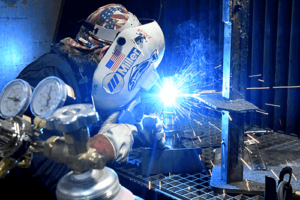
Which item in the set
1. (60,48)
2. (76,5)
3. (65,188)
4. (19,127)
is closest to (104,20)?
(60,48)

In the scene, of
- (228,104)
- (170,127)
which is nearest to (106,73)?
(170,127)

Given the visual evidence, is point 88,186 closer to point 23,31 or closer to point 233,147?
point 233,147

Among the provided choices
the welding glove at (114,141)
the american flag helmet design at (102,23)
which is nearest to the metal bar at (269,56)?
the american flag helmet design at (102,23)

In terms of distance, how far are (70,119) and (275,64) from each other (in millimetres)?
3119

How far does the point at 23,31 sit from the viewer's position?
104 inches

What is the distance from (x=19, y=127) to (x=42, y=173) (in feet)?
3.29

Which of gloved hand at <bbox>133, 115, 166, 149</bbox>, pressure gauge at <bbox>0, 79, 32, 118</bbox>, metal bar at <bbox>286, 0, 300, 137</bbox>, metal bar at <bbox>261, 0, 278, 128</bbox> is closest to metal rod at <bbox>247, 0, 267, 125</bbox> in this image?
metal bar at <bbox>261, 0, 278, 128</bbox>

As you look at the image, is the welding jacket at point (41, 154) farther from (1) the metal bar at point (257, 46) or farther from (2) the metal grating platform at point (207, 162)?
(1) the metal bar at point (257, 46)

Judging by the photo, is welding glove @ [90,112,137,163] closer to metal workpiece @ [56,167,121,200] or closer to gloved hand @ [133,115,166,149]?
gloved hand @ [133,115,166,149]

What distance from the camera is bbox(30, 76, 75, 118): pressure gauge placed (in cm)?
115

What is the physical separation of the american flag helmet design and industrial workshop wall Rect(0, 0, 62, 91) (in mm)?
821

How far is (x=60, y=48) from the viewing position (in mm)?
1987

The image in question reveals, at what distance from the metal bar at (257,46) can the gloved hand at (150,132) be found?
6.03 feet

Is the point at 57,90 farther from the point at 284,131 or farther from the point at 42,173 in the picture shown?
the point at 284,131
